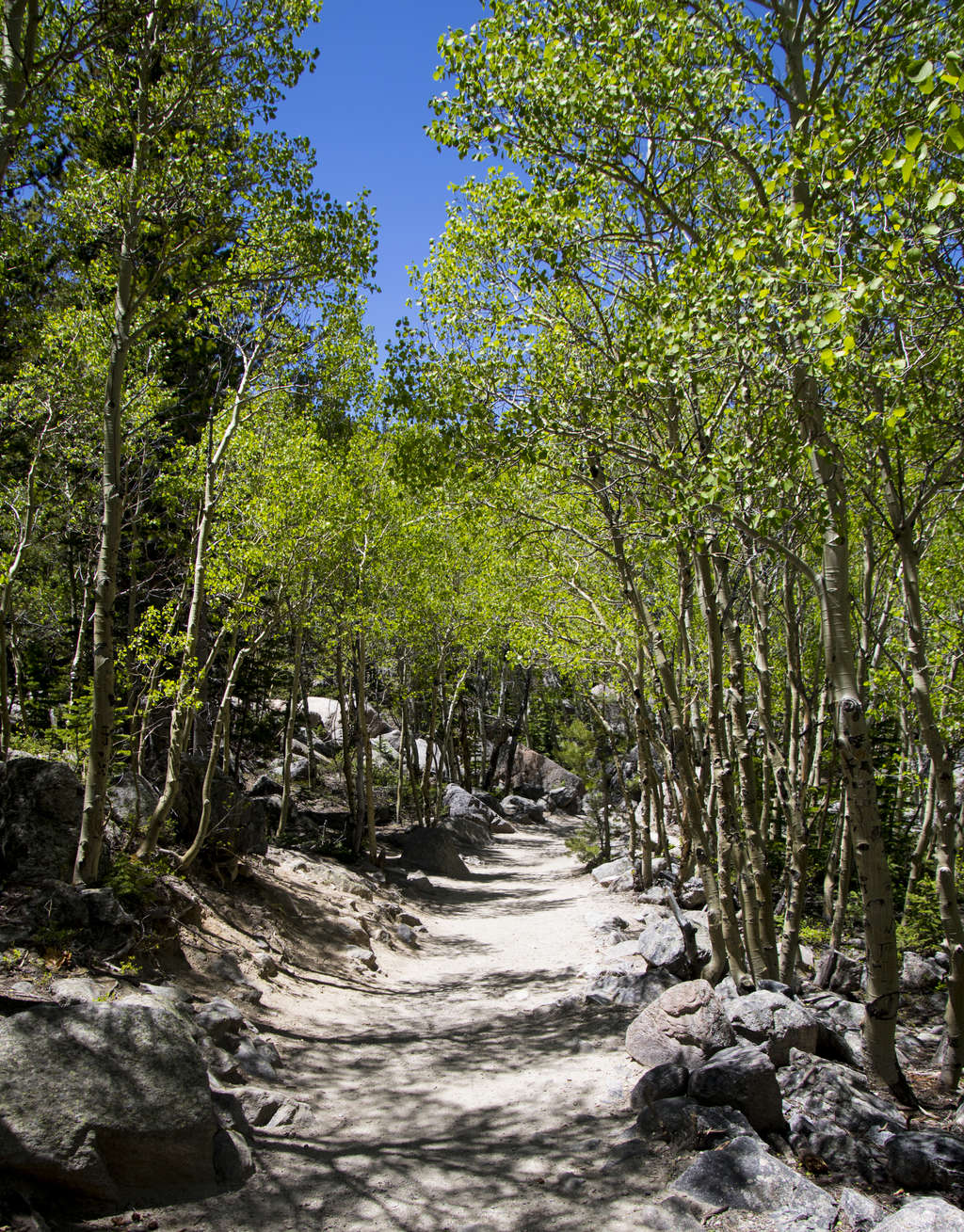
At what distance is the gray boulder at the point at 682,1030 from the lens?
676 centimetres

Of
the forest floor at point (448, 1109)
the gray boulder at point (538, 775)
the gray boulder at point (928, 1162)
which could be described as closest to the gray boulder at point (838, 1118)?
the gray boulder at point (928, 1162)

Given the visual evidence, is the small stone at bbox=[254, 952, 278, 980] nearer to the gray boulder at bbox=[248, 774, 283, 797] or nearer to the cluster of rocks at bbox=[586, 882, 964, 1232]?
the cluster of rocks at bbox=[586, 882, 964, 1232]

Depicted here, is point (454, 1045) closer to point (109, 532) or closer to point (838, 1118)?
point (838, 1118)

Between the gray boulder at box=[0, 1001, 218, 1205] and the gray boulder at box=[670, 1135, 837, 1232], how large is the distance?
3.14 m

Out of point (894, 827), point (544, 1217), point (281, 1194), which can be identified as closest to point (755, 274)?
point (544, 1217)

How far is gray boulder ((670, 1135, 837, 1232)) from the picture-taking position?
477cm

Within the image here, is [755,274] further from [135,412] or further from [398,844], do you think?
[398,844]

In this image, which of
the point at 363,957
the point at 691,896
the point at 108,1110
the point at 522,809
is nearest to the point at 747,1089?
the point at 108,1110

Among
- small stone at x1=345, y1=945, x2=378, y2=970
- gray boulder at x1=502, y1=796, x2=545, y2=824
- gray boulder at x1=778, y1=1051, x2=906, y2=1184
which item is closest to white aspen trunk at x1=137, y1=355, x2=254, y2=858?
small stone at x1=345, y1=945, x2=378, y2=970

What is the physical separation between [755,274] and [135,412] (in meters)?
14.9

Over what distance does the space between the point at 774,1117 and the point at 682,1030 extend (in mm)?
1336

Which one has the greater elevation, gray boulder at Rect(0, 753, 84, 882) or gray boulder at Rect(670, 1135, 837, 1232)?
gray boulder at Rect(0, 753, 84, 882)

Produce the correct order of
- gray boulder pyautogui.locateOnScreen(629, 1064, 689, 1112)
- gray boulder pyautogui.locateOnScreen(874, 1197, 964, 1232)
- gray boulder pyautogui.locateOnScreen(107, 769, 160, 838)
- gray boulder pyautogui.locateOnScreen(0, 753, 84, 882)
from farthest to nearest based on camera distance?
1. gray boulder pyautogui.locateOnScreen(107, 769, 160, 838)
2. gray boulder pyautogui.locateOnScreen(0, 753, 84, 882)
3. gray boulder pyautogui.locateOnScreen(629, 1064, 689, 1112)
4. gray boulder pyautogui.locateOnScreen(874, 1197, 964, 1232)

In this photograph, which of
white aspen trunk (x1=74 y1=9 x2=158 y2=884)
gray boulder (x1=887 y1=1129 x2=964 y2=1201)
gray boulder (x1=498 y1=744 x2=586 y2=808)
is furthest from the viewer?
gray boulder (x1=498 y1=744 x2=586 y2=808)
